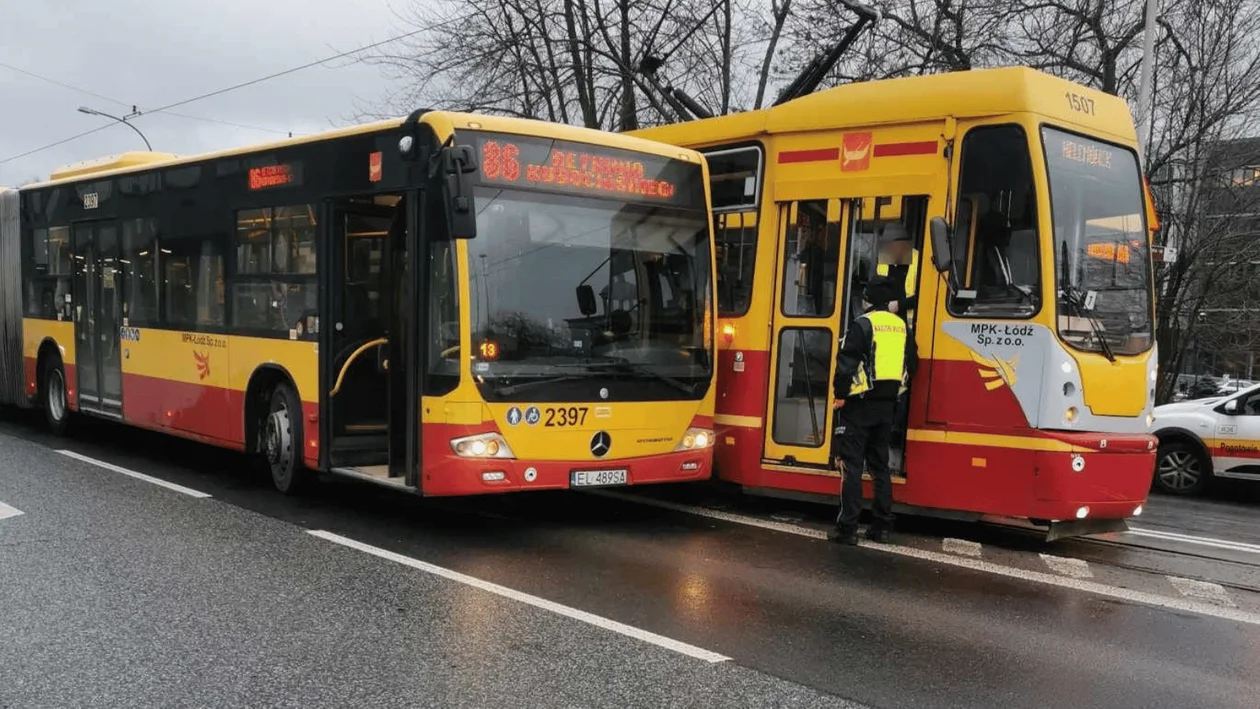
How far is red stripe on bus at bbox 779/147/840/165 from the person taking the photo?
785 cm

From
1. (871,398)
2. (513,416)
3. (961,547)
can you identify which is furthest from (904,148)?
(513,416)

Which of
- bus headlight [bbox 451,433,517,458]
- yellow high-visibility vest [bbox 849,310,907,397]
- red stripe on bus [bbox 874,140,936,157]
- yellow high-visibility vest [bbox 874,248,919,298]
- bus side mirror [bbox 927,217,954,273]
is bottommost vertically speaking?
bus headlight [bbox 451,433,517,458]

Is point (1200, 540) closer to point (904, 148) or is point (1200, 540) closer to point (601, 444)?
point (904, 148)

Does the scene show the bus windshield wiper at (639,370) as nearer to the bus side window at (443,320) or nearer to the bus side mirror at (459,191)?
the bus side window at (443,320)

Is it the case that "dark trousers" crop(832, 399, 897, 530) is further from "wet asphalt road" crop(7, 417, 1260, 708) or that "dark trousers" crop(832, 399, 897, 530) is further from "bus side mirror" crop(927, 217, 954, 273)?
"bus side mirror" crop(927, 217, 954, 273)

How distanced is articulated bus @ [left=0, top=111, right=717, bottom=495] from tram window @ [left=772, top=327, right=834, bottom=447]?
61 centimetres

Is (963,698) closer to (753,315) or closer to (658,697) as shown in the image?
(658,697)

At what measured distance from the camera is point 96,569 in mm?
6215

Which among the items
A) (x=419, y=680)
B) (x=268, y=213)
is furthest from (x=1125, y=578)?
(x=268, y=213)

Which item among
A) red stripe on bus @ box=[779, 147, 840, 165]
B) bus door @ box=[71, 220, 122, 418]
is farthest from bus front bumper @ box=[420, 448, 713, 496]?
bus door @ box=[71, 220, 122, 418]

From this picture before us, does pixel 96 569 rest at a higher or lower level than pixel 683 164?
lower

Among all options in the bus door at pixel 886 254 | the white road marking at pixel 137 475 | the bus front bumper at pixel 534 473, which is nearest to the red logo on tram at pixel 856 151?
the bus door at pixel 886 254

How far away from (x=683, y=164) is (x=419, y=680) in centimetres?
488

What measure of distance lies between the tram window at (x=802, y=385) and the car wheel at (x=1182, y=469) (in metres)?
6.01
